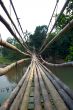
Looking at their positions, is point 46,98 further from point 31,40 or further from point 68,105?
point 31,40

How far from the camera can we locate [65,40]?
32.0 m

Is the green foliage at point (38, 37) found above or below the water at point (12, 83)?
above

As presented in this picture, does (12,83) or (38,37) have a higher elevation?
(38,37)

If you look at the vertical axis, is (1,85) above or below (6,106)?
below

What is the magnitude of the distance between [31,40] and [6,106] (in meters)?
46.5

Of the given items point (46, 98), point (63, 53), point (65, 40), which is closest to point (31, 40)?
point (63, 53)

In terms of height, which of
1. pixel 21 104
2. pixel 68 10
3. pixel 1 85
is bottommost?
pixel 1 85

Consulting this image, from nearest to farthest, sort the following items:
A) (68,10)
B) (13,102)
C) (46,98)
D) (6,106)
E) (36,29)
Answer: (6,106) → (13,102) → (46,98) → (68,10) → (36,29)

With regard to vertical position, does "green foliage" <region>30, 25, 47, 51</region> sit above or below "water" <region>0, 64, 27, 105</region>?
above

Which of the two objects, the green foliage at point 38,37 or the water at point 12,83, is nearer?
the water at point 12,83

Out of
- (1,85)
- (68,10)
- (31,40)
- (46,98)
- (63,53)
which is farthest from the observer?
(31,40)

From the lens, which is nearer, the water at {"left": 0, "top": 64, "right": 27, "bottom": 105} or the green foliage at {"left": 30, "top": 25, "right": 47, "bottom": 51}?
the water at {"left": 0, "top": 64, "right": 27, "bottom": 105}

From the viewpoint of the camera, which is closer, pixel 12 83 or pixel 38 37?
pixel 12 83

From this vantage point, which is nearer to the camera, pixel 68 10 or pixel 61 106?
pixel 61 106
